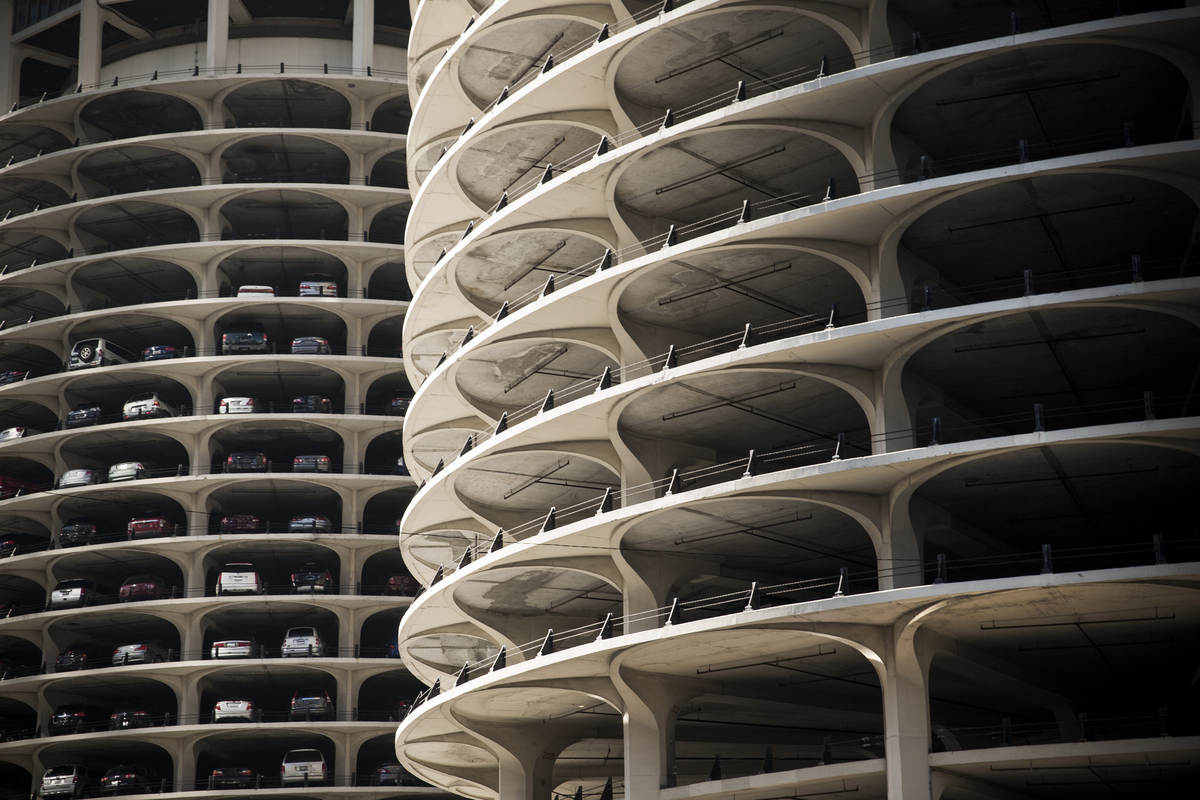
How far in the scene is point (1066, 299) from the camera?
27.9 m

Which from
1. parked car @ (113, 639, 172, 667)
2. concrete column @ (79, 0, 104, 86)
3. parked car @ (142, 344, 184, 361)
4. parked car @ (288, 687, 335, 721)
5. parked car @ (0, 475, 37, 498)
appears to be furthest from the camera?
concrete column @ (79, 0, 104, 86)

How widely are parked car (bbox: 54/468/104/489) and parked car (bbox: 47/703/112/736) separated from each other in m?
10.5

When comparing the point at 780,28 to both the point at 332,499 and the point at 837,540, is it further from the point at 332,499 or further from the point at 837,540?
the point at 332,499

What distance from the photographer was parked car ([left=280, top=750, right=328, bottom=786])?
55.5 m

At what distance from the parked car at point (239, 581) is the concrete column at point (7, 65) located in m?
33.1

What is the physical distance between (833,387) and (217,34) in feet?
158

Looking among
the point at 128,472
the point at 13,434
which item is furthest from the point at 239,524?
the point at 13,434

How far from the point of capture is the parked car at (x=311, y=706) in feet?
189

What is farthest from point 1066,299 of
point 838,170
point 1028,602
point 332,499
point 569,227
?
point 332,499

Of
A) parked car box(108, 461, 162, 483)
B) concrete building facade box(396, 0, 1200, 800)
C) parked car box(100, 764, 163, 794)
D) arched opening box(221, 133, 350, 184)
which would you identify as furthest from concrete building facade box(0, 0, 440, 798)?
A: concrete building facade box(396, 0, 1200, 800)

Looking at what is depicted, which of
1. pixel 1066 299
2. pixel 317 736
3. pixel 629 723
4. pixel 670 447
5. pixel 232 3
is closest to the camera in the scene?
pixel 1066 299

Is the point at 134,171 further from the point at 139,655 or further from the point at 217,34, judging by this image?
the point at 139,655

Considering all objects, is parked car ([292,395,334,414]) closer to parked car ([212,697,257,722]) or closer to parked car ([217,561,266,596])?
parked car ([217,561,266,596])

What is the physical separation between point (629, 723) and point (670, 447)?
739 cm
